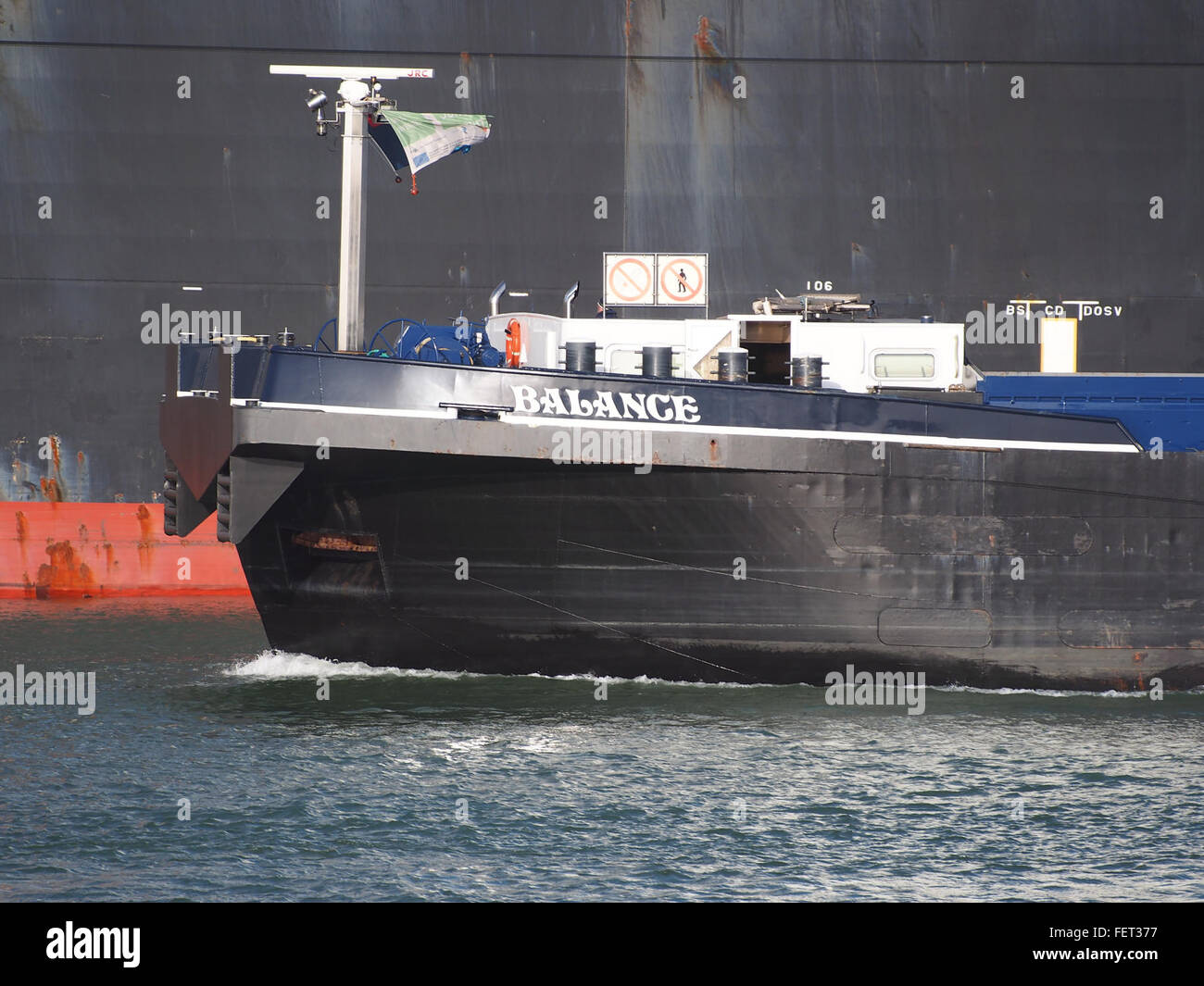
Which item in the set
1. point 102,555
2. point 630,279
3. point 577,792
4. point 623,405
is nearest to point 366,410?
point 623,405

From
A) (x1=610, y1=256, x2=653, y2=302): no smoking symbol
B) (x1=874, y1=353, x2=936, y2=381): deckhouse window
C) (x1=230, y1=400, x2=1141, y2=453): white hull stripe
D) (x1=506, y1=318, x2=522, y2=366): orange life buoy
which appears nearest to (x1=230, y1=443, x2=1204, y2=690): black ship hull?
(x1=230, y1=400, x2=1141, y2=453): white hull stripe

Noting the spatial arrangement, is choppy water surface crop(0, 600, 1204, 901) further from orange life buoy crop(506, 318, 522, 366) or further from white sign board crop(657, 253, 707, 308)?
white sign board crop(657, 253, 707, 308)

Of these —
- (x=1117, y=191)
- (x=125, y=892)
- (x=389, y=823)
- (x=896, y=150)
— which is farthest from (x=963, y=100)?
(x=125, y=892)

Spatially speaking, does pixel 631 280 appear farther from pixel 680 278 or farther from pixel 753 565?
pixel 753 565

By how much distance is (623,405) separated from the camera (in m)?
12.6

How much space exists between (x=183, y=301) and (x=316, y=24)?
4.71 meters

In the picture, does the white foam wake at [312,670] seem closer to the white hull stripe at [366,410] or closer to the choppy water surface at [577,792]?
the choppy water surface at [577,792]

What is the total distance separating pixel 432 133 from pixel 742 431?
435cm

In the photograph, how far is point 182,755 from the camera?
1100 centimetres

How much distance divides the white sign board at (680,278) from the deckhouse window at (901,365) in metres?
2.98

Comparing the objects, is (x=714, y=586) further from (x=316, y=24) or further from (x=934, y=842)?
(x=316, y=24)

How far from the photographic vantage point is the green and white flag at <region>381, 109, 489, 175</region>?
12977mm

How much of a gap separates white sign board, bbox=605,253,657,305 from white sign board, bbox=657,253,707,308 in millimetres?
120

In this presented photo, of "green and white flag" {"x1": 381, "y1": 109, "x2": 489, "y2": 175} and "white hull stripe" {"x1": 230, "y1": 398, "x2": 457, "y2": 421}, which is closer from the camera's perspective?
"white hull stripe" {"x1": 230, "y1": 398, "x2": 457, "y2": 421}
